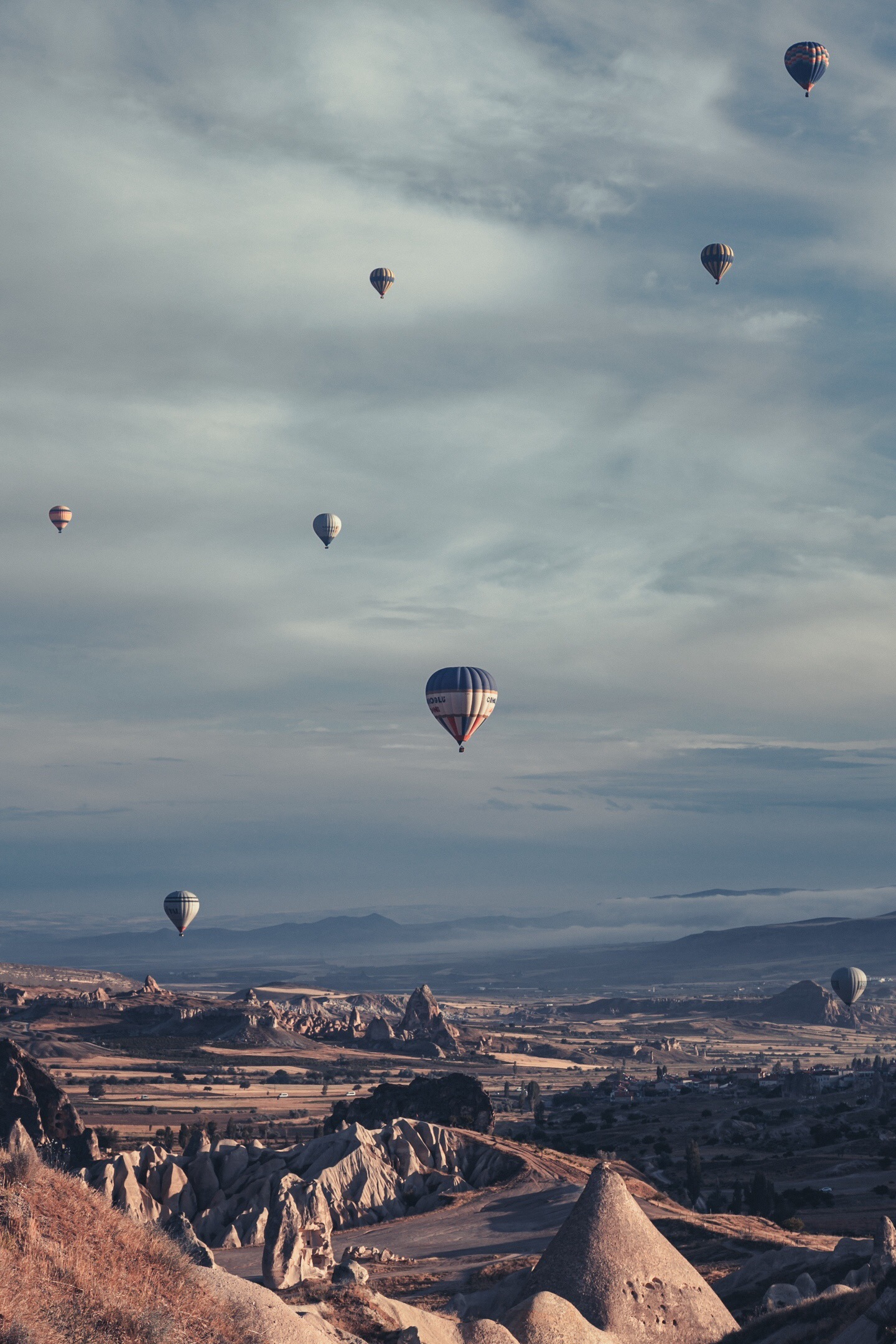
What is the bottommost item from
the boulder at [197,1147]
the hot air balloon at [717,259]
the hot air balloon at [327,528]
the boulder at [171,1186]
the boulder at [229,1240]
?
the boulder at [229,1240]

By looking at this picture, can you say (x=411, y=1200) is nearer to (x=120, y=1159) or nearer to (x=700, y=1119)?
(x=120, y=1159)

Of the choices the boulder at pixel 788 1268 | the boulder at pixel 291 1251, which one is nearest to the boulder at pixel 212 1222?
the boulder at pixel 291 1251

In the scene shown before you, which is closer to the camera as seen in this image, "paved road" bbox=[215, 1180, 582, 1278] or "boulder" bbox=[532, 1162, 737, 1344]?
"boulder" bbox=[532, 1162, 737, 1344]

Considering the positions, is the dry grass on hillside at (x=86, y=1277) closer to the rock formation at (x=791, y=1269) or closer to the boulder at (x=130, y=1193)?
the rock formation at (x=791, y=1269)

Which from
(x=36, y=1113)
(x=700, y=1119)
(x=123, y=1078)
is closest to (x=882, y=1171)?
(x=700, y=1119)

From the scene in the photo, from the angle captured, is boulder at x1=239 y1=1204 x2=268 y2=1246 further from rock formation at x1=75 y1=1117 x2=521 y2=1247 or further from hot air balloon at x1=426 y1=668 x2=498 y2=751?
hot air balloon at x1=426 y1=668 x2=498 y2=751

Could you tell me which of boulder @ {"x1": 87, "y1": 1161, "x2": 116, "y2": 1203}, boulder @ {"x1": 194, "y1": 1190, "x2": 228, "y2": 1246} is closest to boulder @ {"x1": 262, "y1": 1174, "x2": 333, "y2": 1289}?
boulder @ {"x1": 194, "y1": 1190, "x2": 228, "y2": 1246}

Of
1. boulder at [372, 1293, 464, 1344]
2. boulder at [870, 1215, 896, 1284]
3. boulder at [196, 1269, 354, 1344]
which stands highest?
boulder at [196, 1269, 354, 1344]

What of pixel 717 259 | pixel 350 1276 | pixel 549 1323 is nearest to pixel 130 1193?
pixel 350 1276
